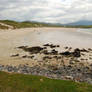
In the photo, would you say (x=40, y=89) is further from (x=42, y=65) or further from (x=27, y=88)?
(x=42, y=65)

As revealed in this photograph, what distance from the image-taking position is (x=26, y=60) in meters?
41.2

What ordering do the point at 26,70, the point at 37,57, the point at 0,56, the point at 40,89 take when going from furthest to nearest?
1. the point at 0,56
2. the point at 37,57
3. the point at 26,70
4. the point at 40,89

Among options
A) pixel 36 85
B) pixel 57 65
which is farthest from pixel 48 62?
pixel 36 85

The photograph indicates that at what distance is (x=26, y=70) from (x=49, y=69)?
12.0ft

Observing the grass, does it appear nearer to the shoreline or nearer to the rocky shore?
the rocky shore

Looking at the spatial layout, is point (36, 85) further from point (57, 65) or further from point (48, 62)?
point (48, 62)

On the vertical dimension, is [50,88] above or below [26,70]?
above

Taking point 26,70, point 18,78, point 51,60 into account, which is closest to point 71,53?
point 51,60

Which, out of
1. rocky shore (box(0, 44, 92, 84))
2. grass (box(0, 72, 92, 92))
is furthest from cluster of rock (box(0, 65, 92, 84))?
grass (box(0, 72, 92, 92))

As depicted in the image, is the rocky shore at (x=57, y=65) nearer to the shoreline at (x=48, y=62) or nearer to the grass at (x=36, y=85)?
the shoreline at (x=48, y=62)

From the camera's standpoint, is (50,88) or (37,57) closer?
(50,88)

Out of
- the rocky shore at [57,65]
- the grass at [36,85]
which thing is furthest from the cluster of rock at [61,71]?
the grass at [36,85]

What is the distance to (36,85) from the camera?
755 inches

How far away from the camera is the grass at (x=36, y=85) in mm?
18516
